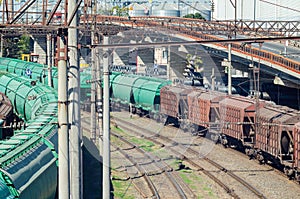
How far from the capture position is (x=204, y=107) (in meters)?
26.1

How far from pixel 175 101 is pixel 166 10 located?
72092 millimetres

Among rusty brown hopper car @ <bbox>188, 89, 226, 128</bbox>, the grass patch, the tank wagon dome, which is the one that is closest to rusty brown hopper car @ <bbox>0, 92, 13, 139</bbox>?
the grass patch

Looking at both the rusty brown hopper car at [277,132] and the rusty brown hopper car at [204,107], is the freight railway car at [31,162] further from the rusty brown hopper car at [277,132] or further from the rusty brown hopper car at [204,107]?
the rusty brown hopper car at [204,107]

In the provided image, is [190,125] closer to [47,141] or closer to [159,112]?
[159,112]

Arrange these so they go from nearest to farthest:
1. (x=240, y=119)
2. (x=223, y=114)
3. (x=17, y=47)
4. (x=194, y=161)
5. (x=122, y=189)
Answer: (x=122, y=189), (x=194, y=161), (x=240, y=119), (x=223, y=114), (x=17, y=47)

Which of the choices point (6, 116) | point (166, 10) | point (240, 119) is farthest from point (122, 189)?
point (166, 10)

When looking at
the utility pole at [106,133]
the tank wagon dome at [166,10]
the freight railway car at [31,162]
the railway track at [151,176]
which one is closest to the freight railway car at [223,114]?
the railway track at [151,176]

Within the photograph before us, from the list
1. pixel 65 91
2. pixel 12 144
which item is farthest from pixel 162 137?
pixel 65 91

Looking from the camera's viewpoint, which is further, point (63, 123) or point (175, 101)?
point (175, 101)

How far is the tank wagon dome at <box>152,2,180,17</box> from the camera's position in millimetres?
97938

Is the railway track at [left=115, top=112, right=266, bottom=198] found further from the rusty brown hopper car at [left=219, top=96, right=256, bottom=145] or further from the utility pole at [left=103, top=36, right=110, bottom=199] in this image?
the utility pole at [left=103, top=36, right=110, bottom=199]

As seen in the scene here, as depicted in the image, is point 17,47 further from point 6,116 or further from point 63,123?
point 63,123

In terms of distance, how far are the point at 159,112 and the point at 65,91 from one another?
2398 cm

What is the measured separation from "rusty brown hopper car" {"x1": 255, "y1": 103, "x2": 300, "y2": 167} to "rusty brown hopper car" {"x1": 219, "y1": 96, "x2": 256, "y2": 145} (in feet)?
2.79
